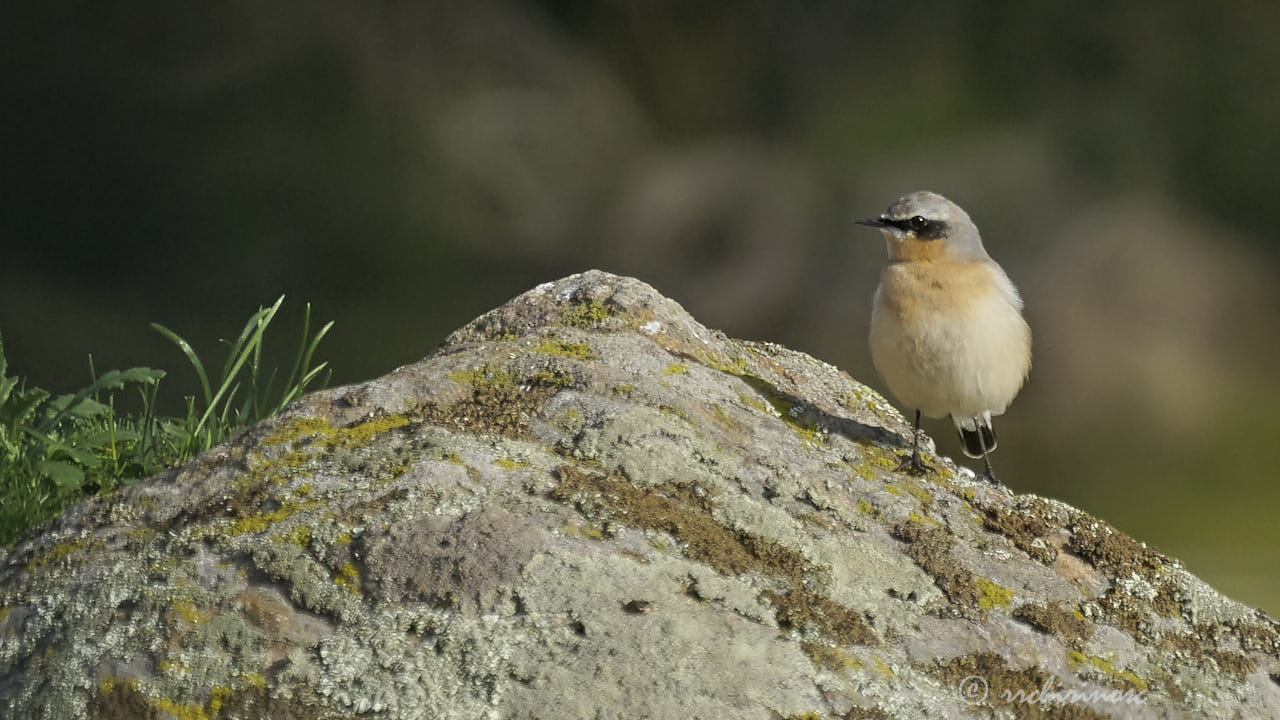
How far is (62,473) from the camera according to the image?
193 inches

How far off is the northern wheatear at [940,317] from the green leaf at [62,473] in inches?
142

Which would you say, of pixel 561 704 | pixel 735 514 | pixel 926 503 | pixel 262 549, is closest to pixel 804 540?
pixel 735 514

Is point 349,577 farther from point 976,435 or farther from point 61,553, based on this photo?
point 976,435

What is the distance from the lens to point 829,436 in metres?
4.91

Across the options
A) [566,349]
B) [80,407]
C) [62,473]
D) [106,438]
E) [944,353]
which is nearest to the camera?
[566,349]

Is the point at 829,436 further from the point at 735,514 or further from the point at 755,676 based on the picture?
the point at 755,676

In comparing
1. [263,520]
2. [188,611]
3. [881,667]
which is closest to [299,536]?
[263,520]

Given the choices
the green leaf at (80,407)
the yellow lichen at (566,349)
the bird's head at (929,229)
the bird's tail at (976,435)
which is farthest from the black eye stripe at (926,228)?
the green leaf at (80,407)

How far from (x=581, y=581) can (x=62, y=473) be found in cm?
261

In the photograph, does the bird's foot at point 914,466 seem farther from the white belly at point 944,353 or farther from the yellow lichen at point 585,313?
the yellow lichen at point 585,313

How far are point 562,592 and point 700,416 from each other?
1296 millimetres

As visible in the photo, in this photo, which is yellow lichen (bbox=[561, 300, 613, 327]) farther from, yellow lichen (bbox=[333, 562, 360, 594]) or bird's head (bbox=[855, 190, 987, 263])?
yellow lichen (bbox=[333, 562, 360, 594])

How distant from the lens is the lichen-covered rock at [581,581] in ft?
10.5

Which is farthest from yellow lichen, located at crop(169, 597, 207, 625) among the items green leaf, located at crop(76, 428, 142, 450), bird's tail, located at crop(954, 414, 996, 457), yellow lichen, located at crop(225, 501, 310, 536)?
bird's tail, located at crop(954, 414, 996, 457)
